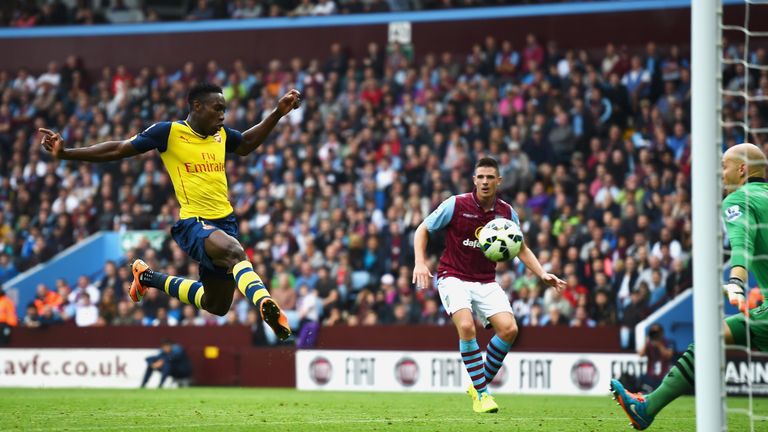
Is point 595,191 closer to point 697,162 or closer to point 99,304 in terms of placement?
point 99,304

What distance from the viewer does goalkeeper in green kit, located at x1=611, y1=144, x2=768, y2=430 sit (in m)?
7.08

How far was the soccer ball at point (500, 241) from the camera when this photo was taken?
32.8 ft

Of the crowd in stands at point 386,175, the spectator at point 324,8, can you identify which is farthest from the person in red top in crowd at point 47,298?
the spectator at point 324,8

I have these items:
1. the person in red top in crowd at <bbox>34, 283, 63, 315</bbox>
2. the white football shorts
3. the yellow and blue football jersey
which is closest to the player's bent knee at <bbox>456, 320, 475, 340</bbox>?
the white football shorts

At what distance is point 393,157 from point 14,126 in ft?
32.3

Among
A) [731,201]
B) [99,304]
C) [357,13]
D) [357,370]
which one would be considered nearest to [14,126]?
[99,304]

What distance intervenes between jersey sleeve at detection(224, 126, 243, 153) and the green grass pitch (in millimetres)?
2480

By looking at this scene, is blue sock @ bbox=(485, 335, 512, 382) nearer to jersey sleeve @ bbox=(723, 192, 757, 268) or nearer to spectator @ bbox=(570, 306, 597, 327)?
jersey sleeve @ bbox=(723, 192, 757, 268)

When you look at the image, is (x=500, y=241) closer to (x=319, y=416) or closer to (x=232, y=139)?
(x=319, y=416)

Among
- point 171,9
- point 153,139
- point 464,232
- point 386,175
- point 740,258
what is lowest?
point 740,258

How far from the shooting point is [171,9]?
1090 inches

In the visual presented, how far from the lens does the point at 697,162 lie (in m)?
6.11

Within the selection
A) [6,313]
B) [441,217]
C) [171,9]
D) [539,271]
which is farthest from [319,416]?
[171,9]

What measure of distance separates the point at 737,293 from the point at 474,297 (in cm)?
376
